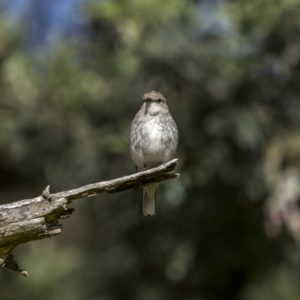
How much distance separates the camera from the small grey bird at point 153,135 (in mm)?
4883

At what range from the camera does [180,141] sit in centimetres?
620

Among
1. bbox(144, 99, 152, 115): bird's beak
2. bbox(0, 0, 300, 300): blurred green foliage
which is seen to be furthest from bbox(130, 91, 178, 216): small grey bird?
bbox(0, 0, 300, 300): blurred green foliage

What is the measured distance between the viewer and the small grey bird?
4.88 m

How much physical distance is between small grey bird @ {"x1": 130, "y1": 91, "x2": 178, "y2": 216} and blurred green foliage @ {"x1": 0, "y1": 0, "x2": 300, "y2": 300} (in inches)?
45.3

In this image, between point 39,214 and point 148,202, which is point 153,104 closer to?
point 148,202

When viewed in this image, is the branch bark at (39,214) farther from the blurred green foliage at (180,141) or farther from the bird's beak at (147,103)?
the blurred green foliage at (180,141)

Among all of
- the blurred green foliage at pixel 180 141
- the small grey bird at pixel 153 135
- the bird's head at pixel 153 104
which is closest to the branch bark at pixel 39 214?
the small grey bird at pixel 153 135

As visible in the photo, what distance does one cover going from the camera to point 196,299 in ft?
23.7

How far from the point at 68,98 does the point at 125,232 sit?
51.3 inches

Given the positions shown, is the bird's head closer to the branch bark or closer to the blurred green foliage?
the blurred green foliage

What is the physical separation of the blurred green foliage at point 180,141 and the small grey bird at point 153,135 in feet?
3.78

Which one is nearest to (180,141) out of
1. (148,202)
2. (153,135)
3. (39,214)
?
(148,202)

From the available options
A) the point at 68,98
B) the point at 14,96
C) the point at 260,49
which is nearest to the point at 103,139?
the point at 68,98

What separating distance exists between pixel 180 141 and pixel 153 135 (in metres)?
1.34
